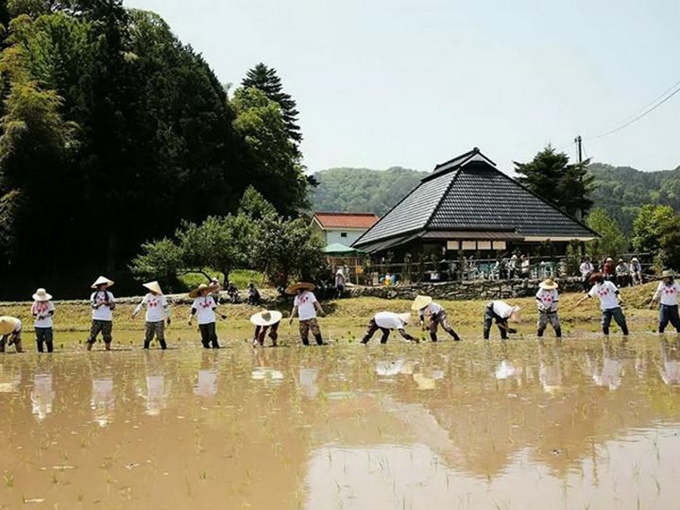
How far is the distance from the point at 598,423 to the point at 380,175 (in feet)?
540

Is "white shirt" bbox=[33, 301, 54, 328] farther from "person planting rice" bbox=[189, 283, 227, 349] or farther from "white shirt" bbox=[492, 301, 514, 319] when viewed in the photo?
"white shirt" bbox=[492, 301, 514, 319]

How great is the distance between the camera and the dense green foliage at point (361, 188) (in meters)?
135

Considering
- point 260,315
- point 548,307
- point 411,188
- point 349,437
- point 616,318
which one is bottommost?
point 349,437

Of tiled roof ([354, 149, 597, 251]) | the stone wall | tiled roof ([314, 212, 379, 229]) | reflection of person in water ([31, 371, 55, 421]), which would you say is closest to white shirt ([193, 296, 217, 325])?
reflection of person in water ([31, 371, 55, 421])

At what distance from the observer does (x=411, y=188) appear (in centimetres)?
11006

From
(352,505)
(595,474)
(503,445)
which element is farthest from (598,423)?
(352,505)

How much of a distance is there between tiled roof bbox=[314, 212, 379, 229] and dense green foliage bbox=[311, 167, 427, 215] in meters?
56.5

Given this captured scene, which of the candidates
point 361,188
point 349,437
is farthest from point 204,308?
point 361,188

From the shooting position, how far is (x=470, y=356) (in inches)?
486

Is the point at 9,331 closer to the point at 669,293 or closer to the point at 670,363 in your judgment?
the point at 670,363

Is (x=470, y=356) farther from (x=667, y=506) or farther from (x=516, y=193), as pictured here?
(x=516, y=193)

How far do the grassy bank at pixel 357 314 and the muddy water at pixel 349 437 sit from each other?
1030 centimetres

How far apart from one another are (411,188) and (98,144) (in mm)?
78563

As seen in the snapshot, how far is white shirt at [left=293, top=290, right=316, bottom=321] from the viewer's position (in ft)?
51.1
